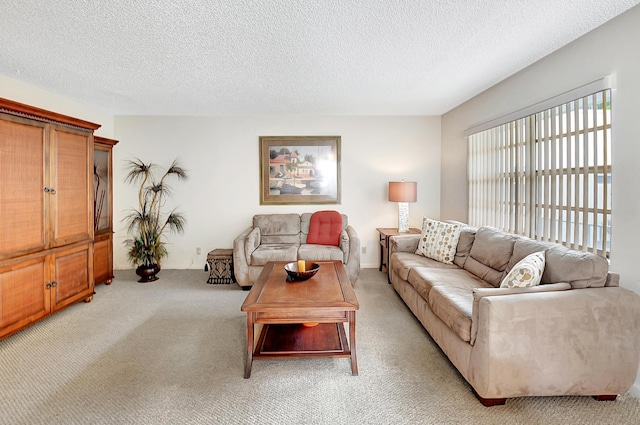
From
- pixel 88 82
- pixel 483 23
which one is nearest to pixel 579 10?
pixel 483 23

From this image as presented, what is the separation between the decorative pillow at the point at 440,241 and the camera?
3.35 metres

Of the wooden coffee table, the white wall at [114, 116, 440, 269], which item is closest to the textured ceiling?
the white wall at [114, 116, 440, 269]

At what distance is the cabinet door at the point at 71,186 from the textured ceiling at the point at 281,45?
677 millimetres

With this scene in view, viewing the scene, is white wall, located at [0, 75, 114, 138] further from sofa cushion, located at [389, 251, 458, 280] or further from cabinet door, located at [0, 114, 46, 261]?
sofa cushion, located at [389, 251, 458, 280]

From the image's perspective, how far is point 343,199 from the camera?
4906 millimetres

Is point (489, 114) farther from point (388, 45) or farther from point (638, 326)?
point (638, 326)

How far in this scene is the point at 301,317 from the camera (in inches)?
82.7

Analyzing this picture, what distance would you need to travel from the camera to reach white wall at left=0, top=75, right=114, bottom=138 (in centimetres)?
314

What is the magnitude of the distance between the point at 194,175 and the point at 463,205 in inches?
163

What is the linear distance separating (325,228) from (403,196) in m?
1.25

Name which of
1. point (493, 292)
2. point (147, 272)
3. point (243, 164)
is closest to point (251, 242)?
point (243, 164)

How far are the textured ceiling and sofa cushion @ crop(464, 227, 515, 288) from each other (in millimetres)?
1638

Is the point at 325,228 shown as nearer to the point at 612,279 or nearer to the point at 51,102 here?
the point at 612,279

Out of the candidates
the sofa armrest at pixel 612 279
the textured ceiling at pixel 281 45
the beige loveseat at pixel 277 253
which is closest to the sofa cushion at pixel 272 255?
the beige loveseat at pixel 277 253
